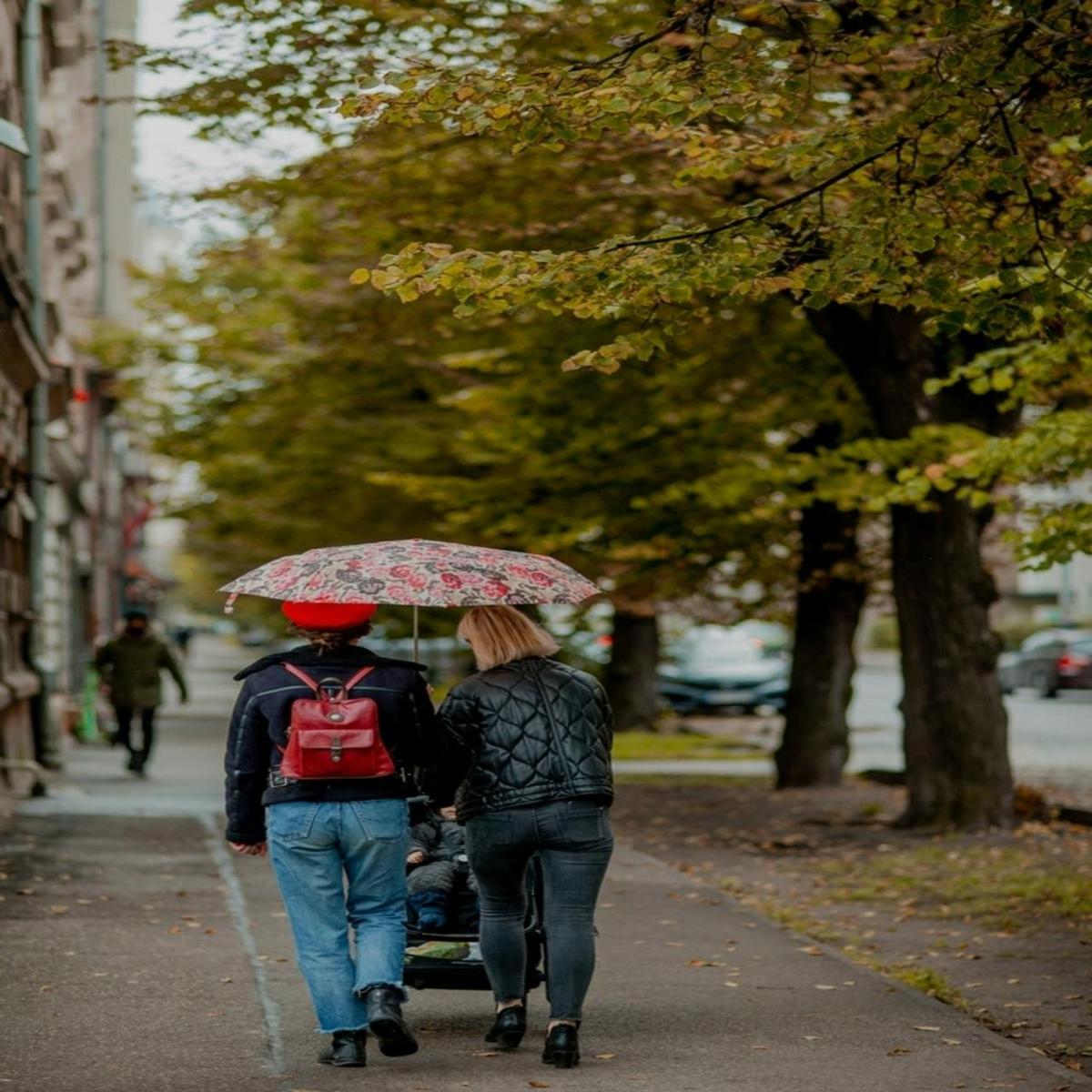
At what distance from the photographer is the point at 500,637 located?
22.3 feet

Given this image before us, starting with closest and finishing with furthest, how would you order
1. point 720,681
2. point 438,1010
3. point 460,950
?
point 460,950 < point 438,1010 < point 720,681

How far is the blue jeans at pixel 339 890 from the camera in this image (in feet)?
21.5

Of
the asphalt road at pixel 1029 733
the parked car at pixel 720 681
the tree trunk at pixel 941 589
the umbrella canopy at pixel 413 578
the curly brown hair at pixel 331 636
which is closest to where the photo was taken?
the umbrella canopy at pixel 413 578

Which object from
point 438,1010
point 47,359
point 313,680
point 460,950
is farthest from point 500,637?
point 47,359

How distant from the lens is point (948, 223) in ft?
26.3

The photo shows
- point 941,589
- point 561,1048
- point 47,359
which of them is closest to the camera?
point 561,1048

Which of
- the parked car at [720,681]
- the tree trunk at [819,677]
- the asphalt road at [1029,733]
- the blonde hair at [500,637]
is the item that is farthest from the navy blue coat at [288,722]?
the parked car at [720,681]

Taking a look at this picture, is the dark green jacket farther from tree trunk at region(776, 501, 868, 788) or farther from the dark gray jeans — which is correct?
the dark gray jeans

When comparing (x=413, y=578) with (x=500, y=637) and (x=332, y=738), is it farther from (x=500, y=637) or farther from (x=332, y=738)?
(x=332, y=738)

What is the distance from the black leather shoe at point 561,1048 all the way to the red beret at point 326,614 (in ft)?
4.94

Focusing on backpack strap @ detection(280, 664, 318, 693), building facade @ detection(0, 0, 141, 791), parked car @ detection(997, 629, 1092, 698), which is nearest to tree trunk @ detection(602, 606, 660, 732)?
building facade @ detection(0, 0, 141, 791)

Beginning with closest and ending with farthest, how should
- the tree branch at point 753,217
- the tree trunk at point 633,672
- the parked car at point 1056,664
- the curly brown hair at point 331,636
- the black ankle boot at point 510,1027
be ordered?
the curly brown hair at point 331,636 < the black ankle boot at point 510,1027 < the tree branch at point 753,217 < the tree trunk at point 633,672 < the parked car at point 1056,664

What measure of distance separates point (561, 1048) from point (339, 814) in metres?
1.07

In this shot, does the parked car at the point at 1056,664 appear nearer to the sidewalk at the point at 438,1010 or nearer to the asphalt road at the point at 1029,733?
the asphalt road at the point at 1029,733
